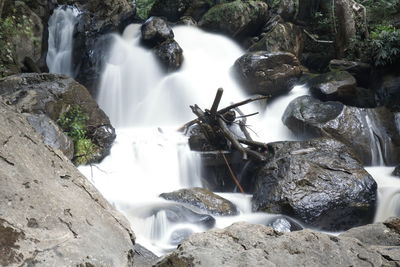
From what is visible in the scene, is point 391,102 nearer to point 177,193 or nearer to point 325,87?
point 325,87

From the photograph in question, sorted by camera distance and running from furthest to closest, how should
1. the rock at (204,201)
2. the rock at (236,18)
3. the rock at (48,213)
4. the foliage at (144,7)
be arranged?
the foliage at (144,7) → the rock at (236,18) → the rock at (204,201) → the rock at (48,213)

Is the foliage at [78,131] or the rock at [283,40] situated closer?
the foliage at [78,131]

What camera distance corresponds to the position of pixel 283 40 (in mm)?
14656

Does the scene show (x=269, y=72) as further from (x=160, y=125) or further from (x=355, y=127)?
(x=160, y=125)

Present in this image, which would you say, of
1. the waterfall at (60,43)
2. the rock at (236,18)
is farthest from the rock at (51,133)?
the rock at (236,18)

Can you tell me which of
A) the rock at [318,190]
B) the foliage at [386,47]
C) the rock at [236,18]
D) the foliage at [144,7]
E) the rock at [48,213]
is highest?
the foliage at [144,7]

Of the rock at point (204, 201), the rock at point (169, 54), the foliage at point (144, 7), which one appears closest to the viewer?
the rock at point (204, 201)

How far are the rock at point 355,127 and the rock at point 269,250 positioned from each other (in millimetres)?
6871

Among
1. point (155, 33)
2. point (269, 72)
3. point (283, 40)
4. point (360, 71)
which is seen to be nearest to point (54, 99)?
point (155, 33)

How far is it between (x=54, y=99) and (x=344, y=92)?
26.1ft

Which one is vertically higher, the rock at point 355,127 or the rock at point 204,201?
the rock at point 355,127

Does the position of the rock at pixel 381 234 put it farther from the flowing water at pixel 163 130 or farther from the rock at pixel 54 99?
the rock at pixel 54 99

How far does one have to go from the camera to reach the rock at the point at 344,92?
34.3ft

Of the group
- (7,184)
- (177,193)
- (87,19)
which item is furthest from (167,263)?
(87,19)
